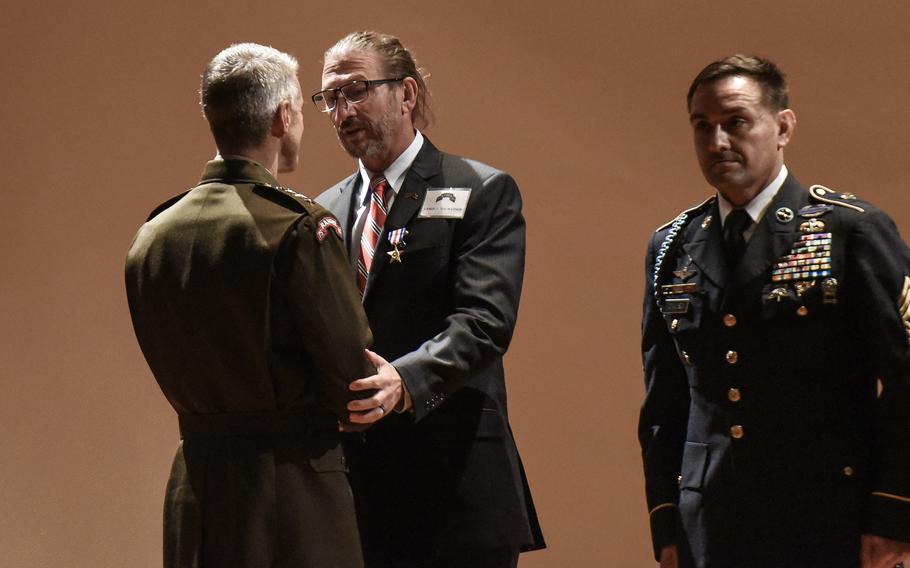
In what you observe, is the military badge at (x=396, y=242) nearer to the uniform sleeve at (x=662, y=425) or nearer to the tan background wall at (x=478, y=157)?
the uniform sleeve at (x=662, y=425)

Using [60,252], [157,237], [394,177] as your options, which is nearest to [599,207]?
[394,177]

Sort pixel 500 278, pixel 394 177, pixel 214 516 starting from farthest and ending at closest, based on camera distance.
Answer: pixel 394 177 < pixel 500 278 < pixel 214 516

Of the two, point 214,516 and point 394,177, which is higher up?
point 394,177

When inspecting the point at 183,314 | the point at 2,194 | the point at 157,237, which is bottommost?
the point at 183,314

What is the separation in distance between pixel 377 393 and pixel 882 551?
0.98m

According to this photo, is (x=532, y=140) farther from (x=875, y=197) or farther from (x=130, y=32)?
(x=130, y=32)

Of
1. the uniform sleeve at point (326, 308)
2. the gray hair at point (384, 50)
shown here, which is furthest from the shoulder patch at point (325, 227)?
the gray hair at point (384, 50)

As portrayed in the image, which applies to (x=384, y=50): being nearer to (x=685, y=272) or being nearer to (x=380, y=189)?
(x=380, y=189)

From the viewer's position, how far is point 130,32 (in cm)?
414

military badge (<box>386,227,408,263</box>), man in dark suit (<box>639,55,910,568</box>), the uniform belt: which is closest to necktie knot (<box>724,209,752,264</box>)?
man in dark suit (<box>639,55,910,568</box>)

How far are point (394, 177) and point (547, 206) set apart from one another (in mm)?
1619

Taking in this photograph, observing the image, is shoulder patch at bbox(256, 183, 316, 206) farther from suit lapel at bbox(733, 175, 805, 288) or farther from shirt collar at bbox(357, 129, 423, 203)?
suit lapel at bbox(733, 175, 805, 288)

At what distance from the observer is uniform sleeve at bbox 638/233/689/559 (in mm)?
2420

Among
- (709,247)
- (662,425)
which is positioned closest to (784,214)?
(709,247)
